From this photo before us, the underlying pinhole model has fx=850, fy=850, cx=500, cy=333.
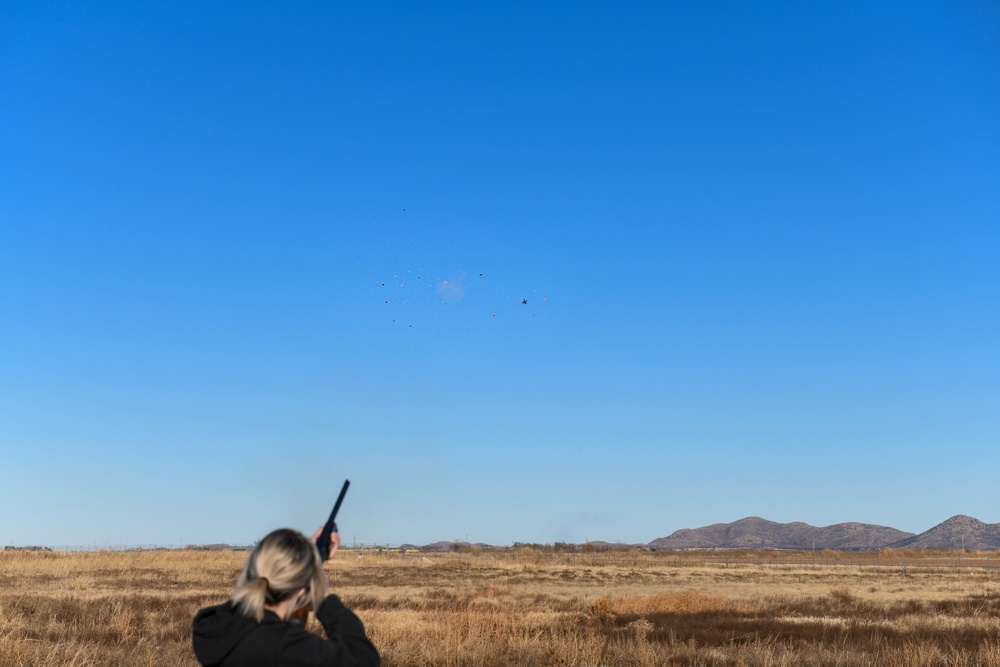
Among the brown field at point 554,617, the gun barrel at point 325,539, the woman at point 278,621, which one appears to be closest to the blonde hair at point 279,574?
the woman at point 278,621

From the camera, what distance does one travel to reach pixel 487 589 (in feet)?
120

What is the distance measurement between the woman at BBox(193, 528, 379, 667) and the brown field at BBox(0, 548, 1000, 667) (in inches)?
379

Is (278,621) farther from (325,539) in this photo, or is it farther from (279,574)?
(325,539)

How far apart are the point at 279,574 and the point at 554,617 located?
21761mm

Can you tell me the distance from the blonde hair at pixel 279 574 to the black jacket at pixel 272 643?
0.06 metres

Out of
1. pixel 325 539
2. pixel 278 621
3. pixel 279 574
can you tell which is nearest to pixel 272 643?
pixel 278 621

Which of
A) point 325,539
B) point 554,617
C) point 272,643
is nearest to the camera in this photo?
point 272,643

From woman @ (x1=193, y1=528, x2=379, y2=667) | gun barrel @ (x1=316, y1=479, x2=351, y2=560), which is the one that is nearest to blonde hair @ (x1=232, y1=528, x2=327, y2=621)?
woman @ (x1=193, y1=528, x2=379, y2=667)

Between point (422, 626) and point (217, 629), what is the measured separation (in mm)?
15750

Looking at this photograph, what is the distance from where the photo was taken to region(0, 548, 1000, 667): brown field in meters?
13.8

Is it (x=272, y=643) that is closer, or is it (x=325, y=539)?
(x=272, y=643)

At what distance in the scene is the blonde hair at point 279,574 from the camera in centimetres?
302

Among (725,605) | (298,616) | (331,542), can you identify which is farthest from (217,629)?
(725,605)

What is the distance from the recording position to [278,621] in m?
3.05
